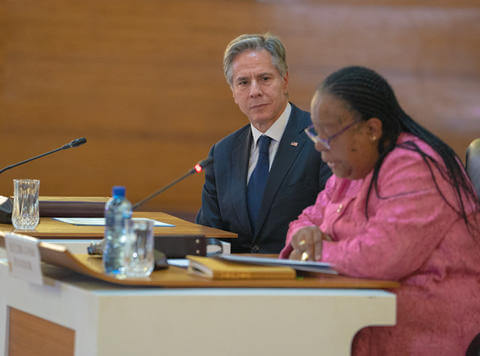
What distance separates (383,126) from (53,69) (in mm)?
3818

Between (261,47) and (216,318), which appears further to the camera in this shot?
(261,47)

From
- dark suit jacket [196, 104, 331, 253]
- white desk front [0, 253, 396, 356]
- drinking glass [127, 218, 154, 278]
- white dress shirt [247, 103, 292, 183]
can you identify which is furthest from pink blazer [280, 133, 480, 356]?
white dress shirt [247, 103, 292, 183]

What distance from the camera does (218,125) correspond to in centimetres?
546

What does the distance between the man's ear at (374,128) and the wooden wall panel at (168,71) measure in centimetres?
368

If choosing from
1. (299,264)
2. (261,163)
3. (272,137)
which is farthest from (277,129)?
(299,264)

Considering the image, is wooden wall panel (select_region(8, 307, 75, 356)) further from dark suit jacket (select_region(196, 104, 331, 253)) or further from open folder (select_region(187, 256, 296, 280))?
dark suit jacket (select_region(196, 104, 331, 253))

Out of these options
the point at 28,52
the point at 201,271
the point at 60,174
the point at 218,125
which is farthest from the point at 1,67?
the point at 201,271

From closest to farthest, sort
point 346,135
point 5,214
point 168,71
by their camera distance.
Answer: point 346,135 < point 5,214 < point 168,71

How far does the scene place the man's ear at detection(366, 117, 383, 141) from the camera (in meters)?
1.78

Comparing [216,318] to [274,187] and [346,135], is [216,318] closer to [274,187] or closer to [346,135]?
[346,135]

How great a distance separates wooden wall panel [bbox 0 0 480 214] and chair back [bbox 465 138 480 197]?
3.25m

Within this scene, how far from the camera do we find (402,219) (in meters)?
1.66

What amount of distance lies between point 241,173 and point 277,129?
9.5 inches

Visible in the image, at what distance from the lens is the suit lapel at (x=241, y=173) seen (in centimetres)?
298
